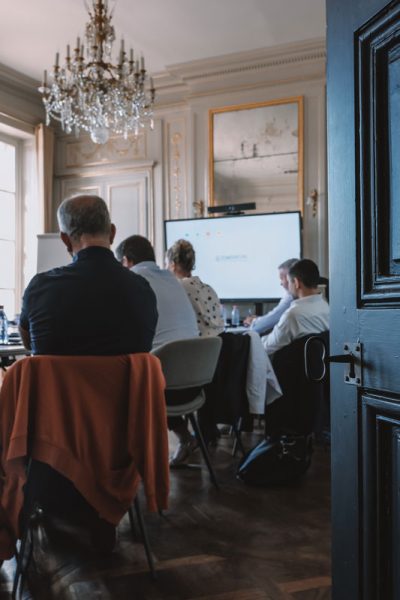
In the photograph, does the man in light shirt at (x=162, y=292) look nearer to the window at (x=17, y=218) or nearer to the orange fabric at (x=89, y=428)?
the orange fabric at (x=89, y=428)

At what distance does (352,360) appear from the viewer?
119 centimetres

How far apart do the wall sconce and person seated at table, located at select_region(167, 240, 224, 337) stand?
1.99 m

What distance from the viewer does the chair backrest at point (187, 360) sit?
2588mm

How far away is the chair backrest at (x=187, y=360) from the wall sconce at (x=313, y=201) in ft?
9.15

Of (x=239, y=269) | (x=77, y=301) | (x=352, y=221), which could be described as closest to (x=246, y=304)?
(x=239, y=269)

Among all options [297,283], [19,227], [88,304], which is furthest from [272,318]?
[19,227]

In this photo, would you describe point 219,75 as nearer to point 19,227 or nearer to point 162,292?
point 19,227

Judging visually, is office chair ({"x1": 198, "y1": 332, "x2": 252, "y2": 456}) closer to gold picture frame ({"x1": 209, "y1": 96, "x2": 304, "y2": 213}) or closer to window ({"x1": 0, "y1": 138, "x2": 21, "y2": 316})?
gold picture frame ({"x1": 209, "y1": 96, "x2": 304, "y2": 213})

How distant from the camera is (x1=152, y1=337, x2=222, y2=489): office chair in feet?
8.52

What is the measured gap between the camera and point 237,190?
18.2ft

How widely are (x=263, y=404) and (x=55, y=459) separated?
66.5 inches

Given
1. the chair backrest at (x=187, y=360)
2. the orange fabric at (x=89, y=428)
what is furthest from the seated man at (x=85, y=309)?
the chair backrest at (x=187, y=360)

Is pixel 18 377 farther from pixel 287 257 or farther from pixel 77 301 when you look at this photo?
pixel 287 257

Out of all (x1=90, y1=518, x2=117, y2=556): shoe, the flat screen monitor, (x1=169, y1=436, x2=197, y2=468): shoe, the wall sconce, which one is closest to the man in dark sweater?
(x1=90, y1=518, x2=117, y2=556): shoe
